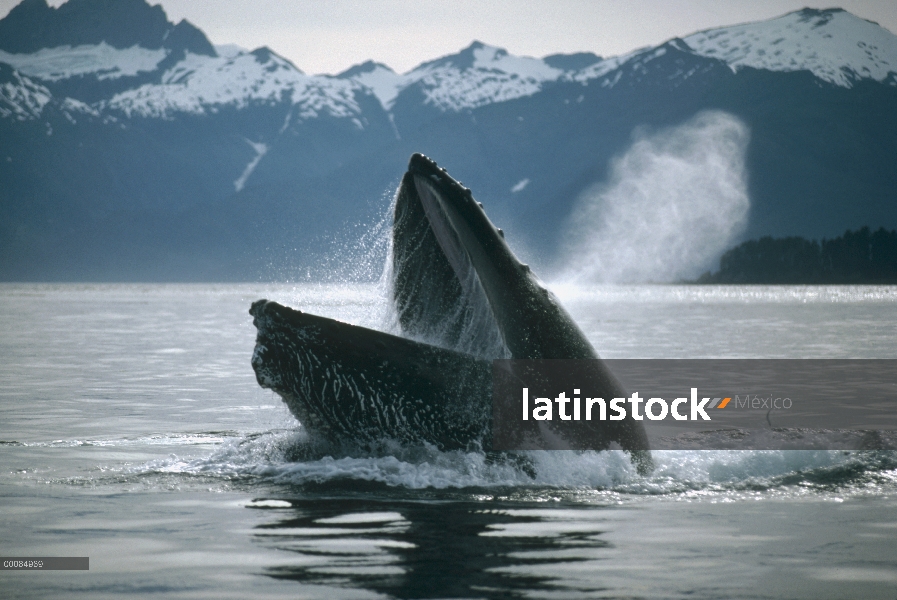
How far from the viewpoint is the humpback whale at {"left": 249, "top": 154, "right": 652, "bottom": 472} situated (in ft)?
27.3

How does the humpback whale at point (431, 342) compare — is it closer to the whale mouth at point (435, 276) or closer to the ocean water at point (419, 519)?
the whale mouth at point (435, 276)

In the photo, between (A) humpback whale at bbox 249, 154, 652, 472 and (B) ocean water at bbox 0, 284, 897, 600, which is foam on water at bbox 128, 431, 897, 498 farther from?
(A) humpback whale at bbox 249, 154, 652, 472

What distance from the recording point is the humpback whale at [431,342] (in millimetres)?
8336

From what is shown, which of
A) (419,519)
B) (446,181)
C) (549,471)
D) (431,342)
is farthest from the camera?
(549,471)

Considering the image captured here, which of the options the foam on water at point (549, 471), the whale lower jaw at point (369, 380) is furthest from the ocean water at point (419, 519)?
the whale lower jaw at point (369, 380)

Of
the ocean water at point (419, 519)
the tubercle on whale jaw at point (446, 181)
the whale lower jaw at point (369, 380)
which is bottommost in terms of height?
the ocean water at point (419, 519)

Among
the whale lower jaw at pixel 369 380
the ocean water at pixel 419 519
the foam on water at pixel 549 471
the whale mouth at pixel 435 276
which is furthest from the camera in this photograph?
the foam on water at pixel 549 471

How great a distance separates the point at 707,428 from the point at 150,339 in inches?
1005

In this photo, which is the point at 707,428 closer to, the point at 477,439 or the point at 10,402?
the point at 477,439

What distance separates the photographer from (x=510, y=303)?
8.50 meters

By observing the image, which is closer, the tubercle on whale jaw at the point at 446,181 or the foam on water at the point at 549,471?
the tubercle on whale jaw at the point at 446,181

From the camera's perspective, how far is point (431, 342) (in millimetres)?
9141

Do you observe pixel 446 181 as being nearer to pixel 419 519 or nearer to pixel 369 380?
pixel 369 380

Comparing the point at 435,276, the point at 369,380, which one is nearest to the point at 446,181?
the point at 435,276
